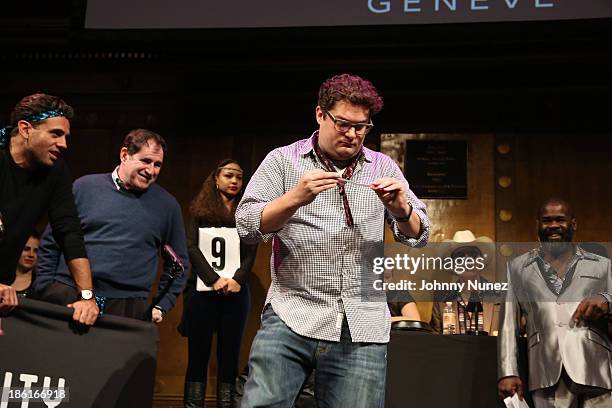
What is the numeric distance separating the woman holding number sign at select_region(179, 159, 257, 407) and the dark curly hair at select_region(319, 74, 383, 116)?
2.39 m

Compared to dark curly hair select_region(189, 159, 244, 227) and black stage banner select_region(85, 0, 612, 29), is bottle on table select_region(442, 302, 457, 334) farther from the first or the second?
black stage banner select_region(85, 0, 612, 29)

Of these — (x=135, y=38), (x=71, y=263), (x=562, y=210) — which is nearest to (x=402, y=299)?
(x=562, y=210)

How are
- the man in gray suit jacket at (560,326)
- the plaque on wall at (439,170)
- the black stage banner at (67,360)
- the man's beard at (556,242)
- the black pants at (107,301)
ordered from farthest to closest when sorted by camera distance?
the plaque on wall at (439,170) → the man's beard at (556,242) → the black pants at (107,301) → the man in gray suit jacket at (560,326) → the black stage banner at (67,360)

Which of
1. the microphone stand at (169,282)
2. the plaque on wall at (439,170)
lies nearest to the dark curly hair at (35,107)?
the microphone stand at (169,282)

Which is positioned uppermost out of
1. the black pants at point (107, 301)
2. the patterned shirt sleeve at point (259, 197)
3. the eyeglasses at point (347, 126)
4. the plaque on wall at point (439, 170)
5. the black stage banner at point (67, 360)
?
the plaque on wall at point (439, 170)

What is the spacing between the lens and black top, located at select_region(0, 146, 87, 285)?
120 inches

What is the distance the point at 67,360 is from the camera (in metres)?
3.04

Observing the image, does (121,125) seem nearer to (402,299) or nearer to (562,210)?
(402,299)

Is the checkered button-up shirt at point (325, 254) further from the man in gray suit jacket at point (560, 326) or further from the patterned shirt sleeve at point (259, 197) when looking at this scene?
the man in gray suit jacket at point (560, 326)

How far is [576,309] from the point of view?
11.4 feet

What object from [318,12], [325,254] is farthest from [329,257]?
[318,12]

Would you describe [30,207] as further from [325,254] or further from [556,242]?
[556,242]

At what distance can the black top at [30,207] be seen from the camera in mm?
3057

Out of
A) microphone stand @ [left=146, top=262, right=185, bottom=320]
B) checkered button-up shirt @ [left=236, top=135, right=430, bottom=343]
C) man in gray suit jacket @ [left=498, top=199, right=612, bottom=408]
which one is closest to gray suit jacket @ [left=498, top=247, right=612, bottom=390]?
man in gray suit jacket @ [left=498, top=199, right=612, bottom=408]
